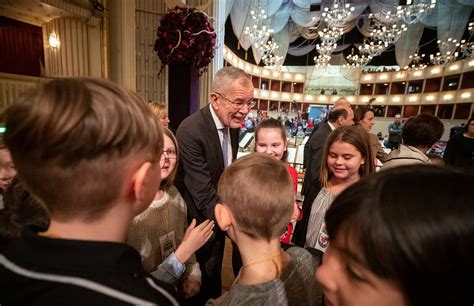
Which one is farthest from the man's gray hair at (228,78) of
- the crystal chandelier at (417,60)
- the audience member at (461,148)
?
the crystal chandelier at (417,60)

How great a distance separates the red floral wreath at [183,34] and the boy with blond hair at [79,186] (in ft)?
8.29

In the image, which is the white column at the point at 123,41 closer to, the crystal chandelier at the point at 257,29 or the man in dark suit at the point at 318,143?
the man in dark suit at the point at 318,143

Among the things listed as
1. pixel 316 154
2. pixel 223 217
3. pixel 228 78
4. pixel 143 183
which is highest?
pixel 228 78

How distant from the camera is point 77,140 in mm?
488

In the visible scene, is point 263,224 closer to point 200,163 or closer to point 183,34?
point 200,163

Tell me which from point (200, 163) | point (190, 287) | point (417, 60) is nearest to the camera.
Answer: point (190, 287)

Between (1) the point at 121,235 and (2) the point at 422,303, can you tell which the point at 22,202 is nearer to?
(1) the point at 121,235

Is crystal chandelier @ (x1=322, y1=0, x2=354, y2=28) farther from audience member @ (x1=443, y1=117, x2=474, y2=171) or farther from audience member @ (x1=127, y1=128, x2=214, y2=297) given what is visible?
audience member @ (x1=127, y1=128, x2=214, y2=297)

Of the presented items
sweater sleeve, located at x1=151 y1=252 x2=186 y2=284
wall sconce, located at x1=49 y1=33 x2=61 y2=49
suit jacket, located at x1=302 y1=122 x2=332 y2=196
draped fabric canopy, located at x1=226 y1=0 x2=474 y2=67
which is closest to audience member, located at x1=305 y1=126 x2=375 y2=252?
sweater sleeve, located at x1=151 y1=252 x2=186 y2=284

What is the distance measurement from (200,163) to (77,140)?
1.26 m

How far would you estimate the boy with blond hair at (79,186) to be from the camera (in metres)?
0.48

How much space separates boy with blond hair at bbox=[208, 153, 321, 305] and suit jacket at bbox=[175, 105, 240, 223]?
2.44ft

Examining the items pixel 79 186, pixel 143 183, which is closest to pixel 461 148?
pixel 143 183

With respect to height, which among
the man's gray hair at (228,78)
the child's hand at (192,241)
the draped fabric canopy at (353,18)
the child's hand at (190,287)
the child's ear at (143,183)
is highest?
the draped fabric canopy at (353,18)
